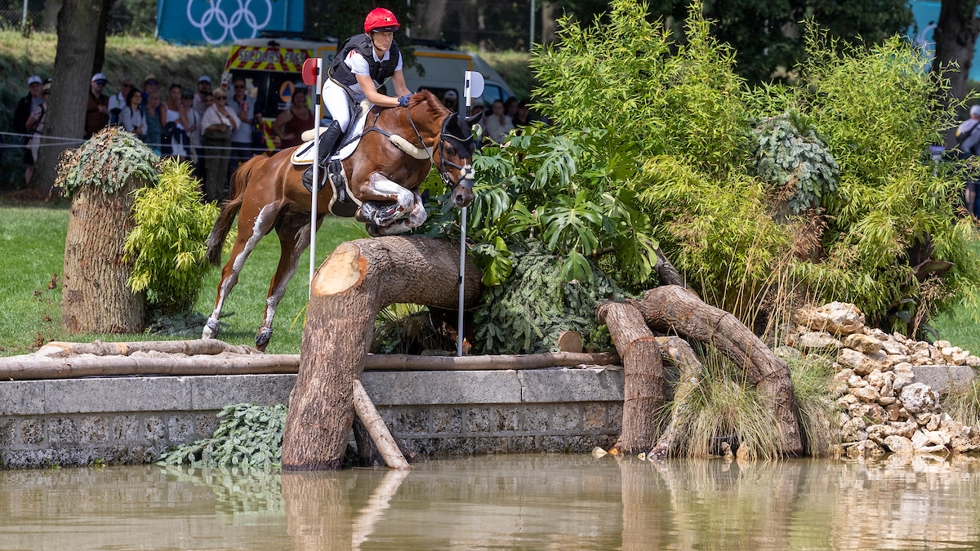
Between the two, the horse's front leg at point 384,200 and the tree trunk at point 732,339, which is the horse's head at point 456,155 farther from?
the tree trunk at point 732,339

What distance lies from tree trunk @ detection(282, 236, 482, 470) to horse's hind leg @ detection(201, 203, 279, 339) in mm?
1720

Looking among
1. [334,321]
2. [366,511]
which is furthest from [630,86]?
[366,511]

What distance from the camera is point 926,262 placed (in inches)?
433

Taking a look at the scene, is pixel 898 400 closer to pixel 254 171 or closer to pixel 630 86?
pixel 630 86

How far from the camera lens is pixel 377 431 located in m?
8.23

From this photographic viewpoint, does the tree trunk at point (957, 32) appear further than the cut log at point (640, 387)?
Yes

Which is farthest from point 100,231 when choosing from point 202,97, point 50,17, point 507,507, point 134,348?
point 50,17

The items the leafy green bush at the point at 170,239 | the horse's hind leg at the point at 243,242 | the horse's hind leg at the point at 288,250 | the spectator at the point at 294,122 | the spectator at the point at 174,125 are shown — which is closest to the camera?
the horse's hind leg at the point at 243,242

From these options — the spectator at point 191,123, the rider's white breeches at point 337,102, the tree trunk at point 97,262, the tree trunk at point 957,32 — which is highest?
the tree trunk at point 957,32

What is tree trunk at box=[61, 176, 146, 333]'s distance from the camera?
10.9m

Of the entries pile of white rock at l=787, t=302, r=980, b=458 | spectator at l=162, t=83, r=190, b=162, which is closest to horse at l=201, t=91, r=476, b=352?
pile of white rock at l=787, t=302, r=980, b=458

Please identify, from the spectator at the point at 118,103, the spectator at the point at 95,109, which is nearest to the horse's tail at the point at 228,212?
the spectator at the point at 118,103

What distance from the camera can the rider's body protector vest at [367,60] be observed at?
9.55m

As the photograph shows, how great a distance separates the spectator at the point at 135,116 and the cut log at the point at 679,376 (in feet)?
38.2
